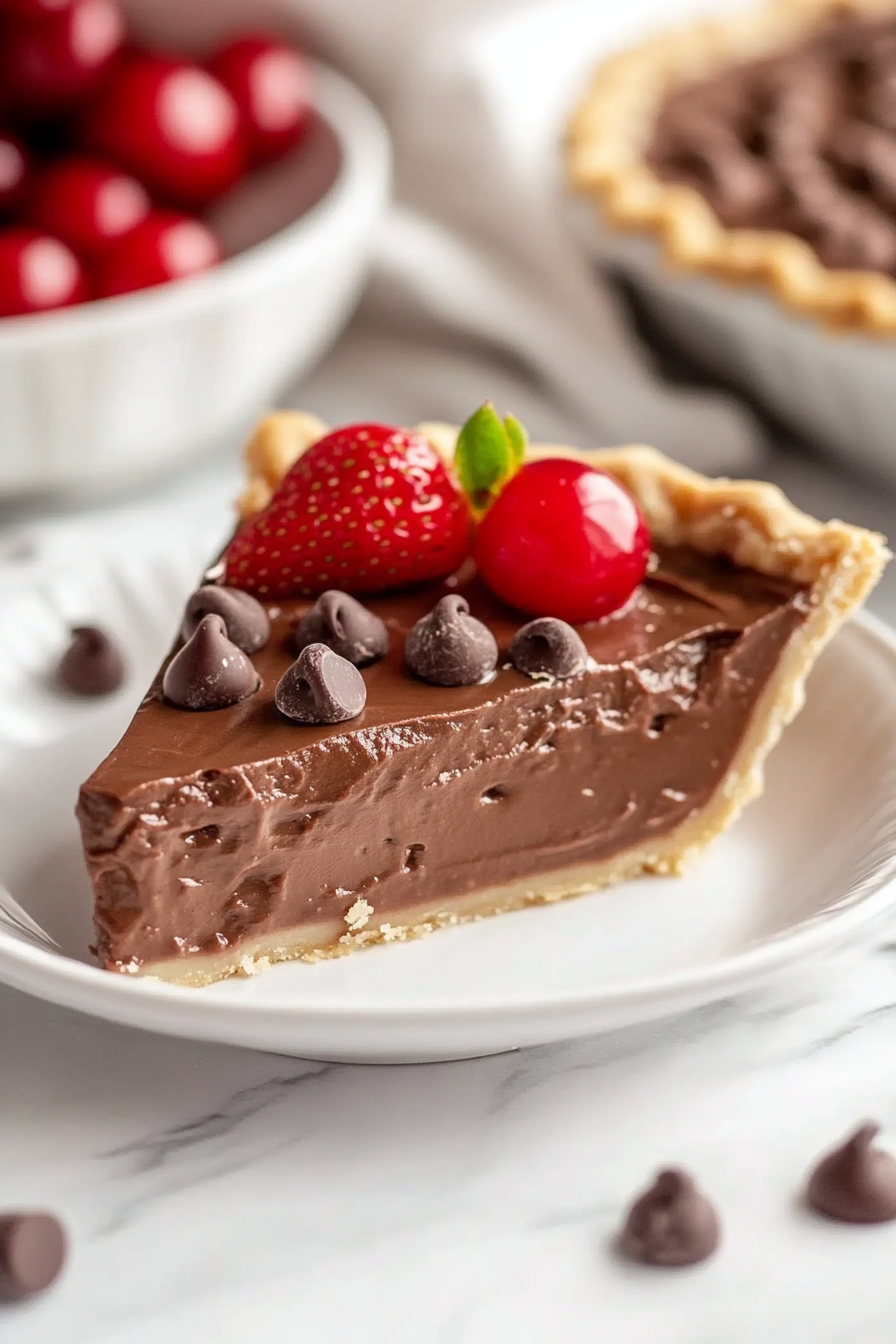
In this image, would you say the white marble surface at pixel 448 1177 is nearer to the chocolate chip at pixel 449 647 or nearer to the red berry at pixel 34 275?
the chocolate chip at pixel 449 647

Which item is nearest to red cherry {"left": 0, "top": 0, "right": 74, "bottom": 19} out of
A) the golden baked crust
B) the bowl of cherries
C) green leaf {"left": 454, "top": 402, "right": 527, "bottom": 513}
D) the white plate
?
the bowl of cherries

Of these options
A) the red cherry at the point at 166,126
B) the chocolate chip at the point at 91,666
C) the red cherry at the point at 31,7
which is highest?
the red cherry at the point at 31,7

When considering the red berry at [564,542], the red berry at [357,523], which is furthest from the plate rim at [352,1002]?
the red berry at [357,523]

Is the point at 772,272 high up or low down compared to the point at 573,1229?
up

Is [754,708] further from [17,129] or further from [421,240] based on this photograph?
[17,129]

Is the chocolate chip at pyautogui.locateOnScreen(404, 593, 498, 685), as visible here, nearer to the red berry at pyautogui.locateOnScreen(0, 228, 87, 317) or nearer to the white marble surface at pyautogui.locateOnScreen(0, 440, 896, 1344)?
the white marble surface at pyautogui.locateOnScreen(0, 440, 896, 1344)

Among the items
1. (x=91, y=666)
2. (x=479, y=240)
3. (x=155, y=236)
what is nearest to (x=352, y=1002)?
(x=91, y=666)

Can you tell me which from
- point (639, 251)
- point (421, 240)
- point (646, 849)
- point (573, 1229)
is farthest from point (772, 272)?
point (573, 1229)
